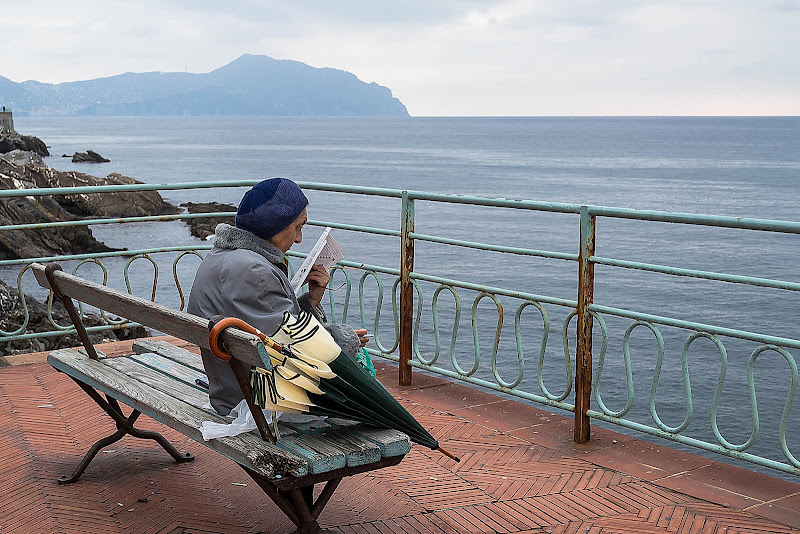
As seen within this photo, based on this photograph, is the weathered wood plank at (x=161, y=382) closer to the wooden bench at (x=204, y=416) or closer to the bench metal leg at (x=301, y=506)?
the wooden bench at (x=204, y=416)

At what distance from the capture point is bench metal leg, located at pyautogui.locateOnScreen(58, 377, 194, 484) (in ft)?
14.7

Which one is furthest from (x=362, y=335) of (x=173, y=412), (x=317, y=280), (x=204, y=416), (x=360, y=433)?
(x=173, y=412)

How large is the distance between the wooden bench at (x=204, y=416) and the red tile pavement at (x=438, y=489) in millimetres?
317

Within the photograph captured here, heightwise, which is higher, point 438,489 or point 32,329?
point 438,489

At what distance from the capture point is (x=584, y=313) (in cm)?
499

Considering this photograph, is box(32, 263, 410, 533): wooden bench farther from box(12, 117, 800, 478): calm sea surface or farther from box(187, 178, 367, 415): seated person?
box(12, 117, 800, 478): calm sea surface

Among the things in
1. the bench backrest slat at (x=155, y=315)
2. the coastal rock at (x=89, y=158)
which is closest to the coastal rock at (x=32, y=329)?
the bench backrest slat at (x=155, y=315)

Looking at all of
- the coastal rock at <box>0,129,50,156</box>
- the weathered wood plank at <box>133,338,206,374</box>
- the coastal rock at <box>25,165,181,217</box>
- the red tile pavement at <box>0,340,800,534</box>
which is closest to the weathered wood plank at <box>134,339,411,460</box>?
the red tile pavement at <box>0,340,800,534</box>

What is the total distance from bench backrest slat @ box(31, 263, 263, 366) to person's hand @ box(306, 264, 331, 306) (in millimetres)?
607

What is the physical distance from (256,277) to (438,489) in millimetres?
1715

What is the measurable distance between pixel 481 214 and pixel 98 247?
22238mm

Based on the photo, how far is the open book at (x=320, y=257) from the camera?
3670 millimetres

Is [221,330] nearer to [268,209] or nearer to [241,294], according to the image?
[241,294]

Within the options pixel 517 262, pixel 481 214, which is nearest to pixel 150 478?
pixel 517 262
